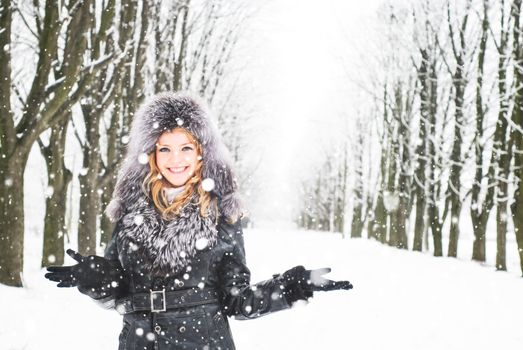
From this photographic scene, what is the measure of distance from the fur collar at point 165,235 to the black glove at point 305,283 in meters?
0.44

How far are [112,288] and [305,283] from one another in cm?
90

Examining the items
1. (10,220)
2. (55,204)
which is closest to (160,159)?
(10,220)

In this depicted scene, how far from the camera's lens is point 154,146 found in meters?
2.56

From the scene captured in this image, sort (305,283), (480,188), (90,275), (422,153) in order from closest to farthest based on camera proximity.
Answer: (305,283)
(90,275)
(480,188)
(422,153)

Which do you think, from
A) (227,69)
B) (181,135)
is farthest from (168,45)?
(181,135)

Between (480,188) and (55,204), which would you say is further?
(480,188)

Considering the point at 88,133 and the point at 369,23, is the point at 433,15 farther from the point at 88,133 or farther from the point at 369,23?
the point at 88,133

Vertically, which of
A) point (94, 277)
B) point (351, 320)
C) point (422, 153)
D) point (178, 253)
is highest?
point (422, 153)

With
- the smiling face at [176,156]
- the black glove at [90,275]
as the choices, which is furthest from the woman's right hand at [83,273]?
the smiling face at [176,156]

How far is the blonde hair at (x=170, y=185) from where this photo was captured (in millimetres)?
2392

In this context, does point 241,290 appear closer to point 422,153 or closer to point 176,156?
point 176,156

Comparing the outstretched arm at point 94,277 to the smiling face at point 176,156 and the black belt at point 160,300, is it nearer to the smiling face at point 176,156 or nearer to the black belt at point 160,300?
the black belt at point 160,300

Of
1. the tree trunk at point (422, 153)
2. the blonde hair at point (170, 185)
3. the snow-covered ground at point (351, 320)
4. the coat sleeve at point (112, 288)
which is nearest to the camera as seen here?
the coat sleeve at point (112, 288)

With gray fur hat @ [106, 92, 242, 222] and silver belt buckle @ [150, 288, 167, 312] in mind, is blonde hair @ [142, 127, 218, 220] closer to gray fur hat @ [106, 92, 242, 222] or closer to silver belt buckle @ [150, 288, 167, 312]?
gray fur hat @ [106, 92, 242, 222]
